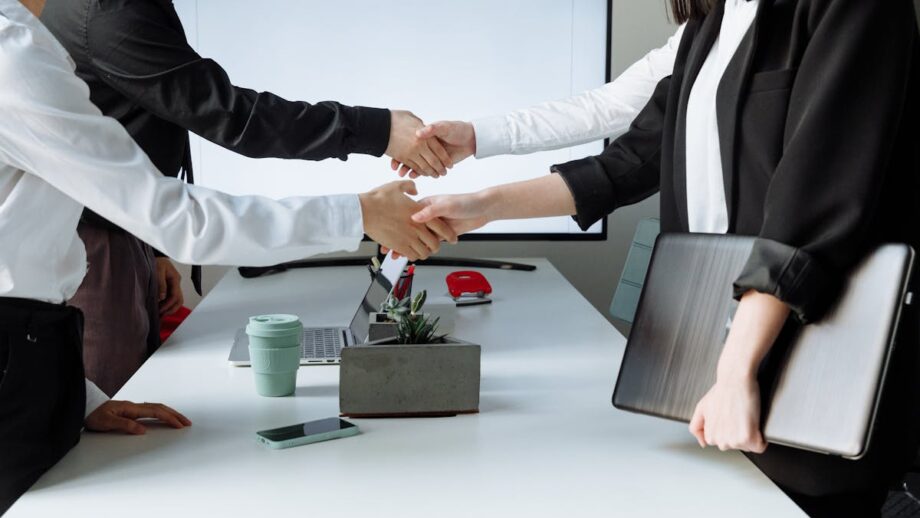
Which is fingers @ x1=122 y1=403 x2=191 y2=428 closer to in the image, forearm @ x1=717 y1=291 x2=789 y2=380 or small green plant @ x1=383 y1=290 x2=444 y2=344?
small green plant @ x1=383 y1=290 x2=444 y2=344

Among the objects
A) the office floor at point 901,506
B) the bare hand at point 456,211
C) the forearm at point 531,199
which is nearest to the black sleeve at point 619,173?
the forearm at point 531,199

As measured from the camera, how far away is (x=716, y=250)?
123cm

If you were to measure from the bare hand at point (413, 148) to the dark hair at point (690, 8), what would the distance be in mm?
886

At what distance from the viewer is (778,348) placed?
1.14m

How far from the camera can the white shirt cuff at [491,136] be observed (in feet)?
7.46

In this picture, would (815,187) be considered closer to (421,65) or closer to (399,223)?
(399,223)

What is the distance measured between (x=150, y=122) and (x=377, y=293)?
2.19 ft

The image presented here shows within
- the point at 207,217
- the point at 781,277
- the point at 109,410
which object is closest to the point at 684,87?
Result: the point at 781,277

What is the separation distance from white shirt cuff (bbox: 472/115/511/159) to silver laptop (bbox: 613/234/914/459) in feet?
3.23

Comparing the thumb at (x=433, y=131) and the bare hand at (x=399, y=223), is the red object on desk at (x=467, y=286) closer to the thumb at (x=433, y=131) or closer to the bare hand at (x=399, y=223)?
the thumb at (x=433, y=131)

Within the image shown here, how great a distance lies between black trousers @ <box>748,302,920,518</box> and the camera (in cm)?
115

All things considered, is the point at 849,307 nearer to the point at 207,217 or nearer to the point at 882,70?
the point at 882,70

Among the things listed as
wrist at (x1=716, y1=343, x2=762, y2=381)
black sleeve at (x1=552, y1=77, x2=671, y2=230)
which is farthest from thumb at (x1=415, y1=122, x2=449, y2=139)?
wrist at (x1=716, y1=343, x2=762, y2=381)

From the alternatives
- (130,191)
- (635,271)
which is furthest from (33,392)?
(635,271)
